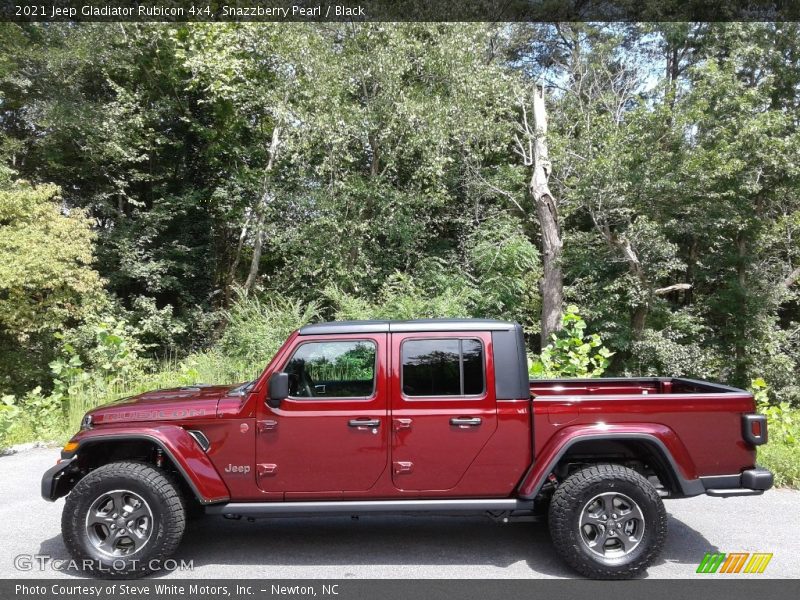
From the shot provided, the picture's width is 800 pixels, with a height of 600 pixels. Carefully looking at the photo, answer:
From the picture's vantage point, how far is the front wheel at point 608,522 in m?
4.11

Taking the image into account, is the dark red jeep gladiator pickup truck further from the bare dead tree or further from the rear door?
the bare dead tree

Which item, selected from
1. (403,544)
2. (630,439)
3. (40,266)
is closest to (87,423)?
(403,544)

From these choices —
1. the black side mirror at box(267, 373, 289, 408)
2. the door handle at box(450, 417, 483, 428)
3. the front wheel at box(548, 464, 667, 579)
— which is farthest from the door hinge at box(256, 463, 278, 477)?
the front wheel at box(548, 464, 667, 579)

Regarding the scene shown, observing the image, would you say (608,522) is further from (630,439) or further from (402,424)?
(402,424)

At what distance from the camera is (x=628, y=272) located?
1623 centimetres

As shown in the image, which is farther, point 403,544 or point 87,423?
point 403,544

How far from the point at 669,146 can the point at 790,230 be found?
4133 millimetres

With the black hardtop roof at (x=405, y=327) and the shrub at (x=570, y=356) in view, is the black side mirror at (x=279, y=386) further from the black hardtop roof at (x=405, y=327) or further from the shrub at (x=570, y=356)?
the shrub at (x=570, y=356)

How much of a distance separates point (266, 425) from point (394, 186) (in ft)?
45.7

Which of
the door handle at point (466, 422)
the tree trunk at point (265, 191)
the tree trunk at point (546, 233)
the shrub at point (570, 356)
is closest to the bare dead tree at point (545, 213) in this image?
the tree trunk at point (546, 233)

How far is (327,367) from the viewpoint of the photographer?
4.64 m

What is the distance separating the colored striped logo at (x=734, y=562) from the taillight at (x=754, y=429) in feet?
2.96

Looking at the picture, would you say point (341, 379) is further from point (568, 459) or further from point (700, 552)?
point (700, 552)

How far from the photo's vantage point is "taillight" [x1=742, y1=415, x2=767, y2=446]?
420 cm
